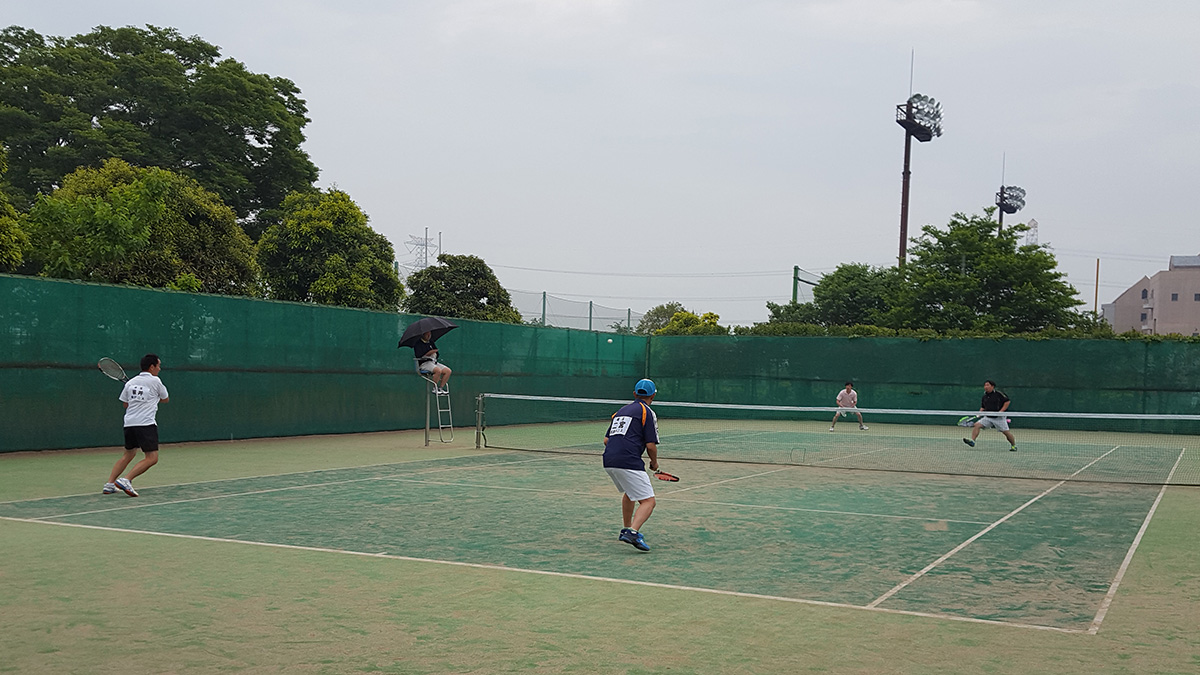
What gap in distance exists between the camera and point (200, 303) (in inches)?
712

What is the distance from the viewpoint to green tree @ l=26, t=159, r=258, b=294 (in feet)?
77.6

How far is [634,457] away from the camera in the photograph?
27.0 feet

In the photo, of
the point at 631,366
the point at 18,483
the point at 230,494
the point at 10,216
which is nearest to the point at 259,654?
the point at 230,494

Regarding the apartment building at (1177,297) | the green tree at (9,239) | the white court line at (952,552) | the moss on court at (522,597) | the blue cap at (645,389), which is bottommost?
the moss on court at (522,597)

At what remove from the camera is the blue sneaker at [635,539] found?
8.14 meters

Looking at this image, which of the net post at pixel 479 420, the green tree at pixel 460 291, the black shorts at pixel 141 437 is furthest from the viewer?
the green tree at pixel 460 291

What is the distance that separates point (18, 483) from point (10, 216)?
544 inches

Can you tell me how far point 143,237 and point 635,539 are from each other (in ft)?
64.9

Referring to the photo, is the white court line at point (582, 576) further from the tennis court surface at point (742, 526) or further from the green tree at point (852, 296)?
the green tree at point (852, 296)

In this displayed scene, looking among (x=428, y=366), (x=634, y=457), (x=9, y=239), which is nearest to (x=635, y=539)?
(x=634, y=457)

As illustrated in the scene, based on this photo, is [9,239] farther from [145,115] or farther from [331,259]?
[145,115]

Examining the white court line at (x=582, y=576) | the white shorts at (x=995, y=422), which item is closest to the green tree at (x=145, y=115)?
the white shorts at (x=995, y=422)

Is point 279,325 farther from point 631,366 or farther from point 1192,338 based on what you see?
point 1192,338

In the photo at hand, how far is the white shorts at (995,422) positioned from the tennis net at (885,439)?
47 cm
